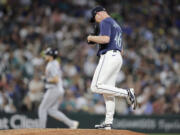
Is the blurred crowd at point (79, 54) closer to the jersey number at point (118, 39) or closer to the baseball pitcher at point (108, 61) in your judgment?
the baseball pitcher at point (108, 61)

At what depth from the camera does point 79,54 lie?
53.1 ft

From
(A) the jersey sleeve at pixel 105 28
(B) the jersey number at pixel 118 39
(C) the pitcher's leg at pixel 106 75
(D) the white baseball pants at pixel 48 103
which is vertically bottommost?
(D) the white baseball pants at pixel 48 103

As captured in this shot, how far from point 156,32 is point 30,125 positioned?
7.78 m

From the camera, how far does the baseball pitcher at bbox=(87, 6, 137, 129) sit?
809cm

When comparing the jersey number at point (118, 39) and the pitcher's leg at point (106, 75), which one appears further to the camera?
the jersey number at point (118, 39)

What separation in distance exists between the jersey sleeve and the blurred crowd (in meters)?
5.92

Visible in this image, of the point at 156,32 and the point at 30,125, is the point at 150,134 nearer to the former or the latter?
the point at 30,125

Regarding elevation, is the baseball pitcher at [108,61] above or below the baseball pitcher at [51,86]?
above

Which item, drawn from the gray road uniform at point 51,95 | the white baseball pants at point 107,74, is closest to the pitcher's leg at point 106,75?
the white baseball pants at point 107,74

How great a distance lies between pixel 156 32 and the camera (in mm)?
19125

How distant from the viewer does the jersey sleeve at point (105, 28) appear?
8.12 meters

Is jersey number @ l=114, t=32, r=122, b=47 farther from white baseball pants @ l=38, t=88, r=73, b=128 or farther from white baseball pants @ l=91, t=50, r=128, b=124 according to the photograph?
white baseball pants @ l=38, t=88, r=73, b=128

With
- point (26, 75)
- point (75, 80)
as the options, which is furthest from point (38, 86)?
point (75, 80)

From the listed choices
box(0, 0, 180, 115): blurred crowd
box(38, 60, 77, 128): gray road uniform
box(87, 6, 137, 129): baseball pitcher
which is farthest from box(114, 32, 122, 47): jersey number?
box(0, 0, 180, 115): blurred crowd
